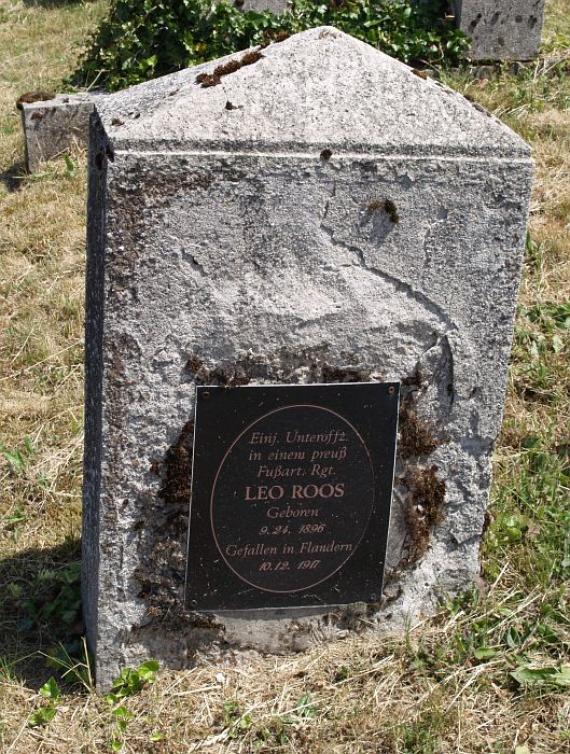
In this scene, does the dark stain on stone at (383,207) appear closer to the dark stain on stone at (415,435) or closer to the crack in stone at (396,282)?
the crack in stone at (396,282)

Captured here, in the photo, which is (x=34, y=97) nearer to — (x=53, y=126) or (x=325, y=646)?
(x=53, y=126)

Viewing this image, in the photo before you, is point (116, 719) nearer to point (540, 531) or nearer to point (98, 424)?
point (98, 424)

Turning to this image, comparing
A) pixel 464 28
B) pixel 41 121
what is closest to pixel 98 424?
pixel 41 121

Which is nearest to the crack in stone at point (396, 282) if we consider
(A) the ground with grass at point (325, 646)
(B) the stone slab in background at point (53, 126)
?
(A) the ground with grass at point (325, 646)

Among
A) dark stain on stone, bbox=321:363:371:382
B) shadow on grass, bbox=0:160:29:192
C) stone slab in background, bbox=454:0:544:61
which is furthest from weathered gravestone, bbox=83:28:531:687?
stone slab in background, bbox=454:0:544:61

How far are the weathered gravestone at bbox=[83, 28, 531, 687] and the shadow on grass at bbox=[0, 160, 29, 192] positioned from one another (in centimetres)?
333

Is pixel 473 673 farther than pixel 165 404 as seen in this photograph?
Yes

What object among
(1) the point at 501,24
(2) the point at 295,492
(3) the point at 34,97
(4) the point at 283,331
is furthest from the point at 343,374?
(1) the point at 501,24

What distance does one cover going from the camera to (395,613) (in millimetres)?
2740

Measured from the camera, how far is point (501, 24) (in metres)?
5.88

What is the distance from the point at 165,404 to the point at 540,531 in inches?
53.4

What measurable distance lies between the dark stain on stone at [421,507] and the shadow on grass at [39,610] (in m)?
0.96

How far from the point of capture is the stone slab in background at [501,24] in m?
5.86

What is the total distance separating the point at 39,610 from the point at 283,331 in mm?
1152
